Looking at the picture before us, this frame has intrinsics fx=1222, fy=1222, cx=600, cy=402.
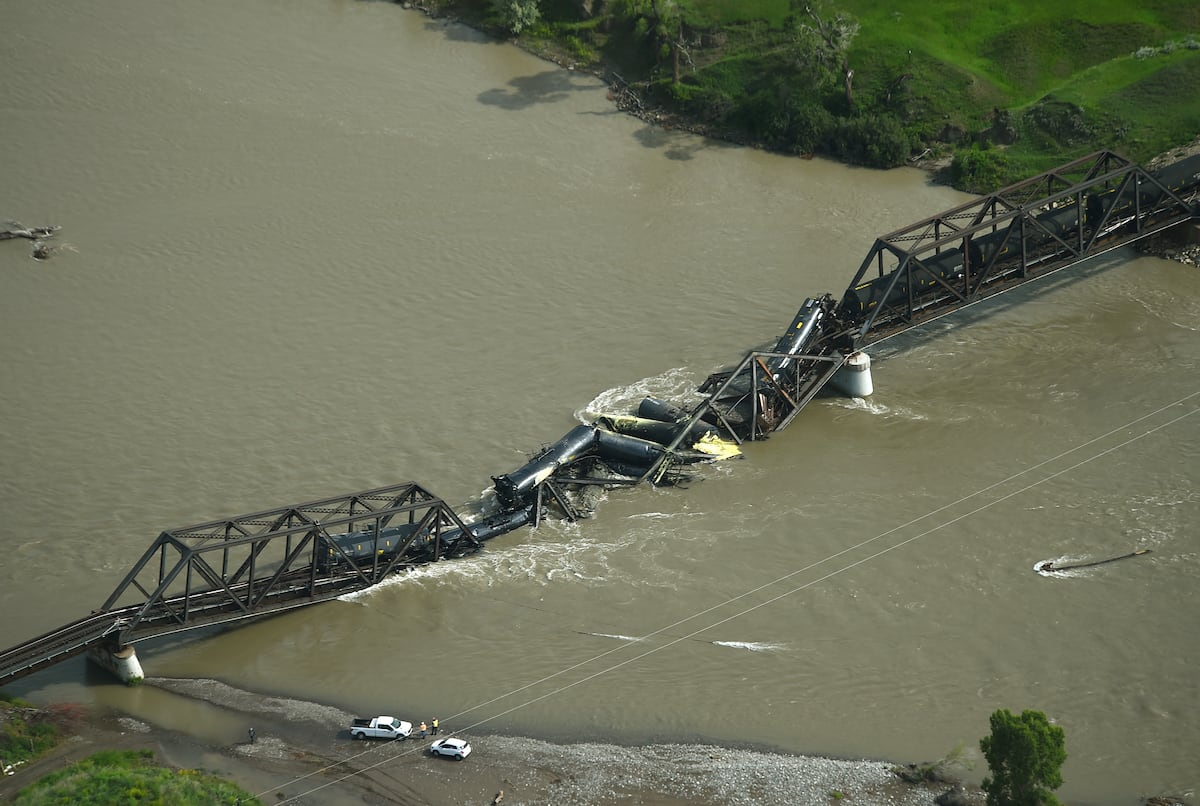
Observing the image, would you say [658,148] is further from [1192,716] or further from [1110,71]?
[1192,716]

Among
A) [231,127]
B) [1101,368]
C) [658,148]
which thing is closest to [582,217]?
[658,148]

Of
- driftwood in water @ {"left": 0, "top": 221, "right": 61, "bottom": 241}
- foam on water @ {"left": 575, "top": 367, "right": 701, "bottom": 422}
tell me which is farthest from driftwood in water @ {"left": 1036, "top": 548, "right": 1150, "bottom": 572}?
driftwood in water @ {"left": 0, "top": 221, "right": 61, "bottom": 241}

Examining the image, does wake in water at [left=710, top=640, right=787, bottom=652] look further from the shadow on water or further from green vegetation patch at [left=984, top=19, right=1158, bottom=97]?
green vegetation patch at [left=984, top=19, right=1158, bottom=97]

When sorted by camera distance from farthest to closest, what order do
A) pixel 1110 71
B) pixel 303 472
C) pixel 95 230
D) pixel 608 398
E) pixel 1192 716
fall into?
pixel 1110 71
pixel 95 230
pixel 608 398
pixel 303 472
pixel 1192 716

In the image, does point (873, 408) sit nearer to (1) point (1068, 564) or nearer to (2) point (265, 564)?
(1) point (1068, 564)

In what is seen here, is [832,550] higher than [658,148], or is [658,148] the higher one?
[658,148]

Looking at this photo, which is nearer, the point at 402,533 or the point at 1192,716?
the point at 1192,716

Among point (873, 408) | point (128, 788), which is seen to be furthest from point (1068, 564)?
point (128, 788)
